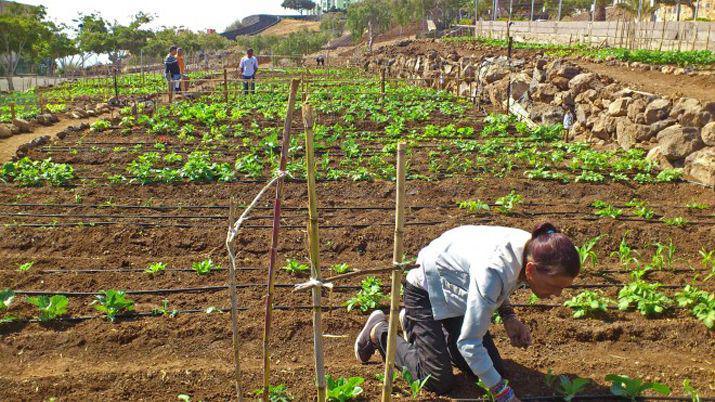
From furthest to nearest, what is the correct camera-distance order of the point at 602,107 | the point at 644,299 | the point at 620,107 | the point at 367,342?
1. the point at 602,107
2. the point at 620,107
3. the point at 644,299
4. the point at 367,342

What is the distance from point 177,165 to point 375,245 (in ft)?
14.0

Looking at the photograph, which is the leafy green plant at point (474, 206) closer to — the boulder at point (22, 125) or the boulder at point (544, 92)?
the boulder at point (544, 92)

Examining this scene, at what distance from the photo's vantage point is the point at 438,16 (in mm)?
48875

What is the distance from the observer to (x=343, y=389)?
2955 mm

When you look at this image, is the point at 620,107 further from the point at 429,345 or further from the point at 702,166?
the point at 429,345

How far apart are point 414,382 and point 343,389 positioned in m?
0.38

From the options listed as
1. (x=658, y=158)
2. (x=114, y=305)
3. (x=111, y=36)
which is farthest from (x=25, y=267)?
(x=111, y=36)

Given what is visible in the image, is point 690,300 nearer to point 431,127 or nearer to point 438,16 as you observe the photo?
point 431,127

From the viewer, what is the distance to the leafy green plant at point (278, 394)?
9.76 feet

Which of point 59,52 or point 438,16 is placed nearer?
point 59,52

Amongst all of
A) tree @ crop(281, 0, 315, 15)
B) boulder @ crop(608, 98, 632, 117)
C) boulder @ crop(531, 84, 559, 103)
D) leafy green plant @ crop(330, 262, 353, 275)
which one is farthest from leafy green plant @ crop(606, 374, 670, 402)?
tree @ crop(281, 0, 315, 15)

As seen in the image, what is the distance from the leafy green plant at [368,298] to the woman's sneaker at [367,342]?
63cm

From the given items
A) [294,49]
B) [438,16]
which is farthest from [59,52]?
[438,16]

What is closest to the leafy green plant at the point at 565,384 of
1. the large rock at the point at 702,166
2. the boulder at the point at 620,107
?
the large rock at the point at 702,166
